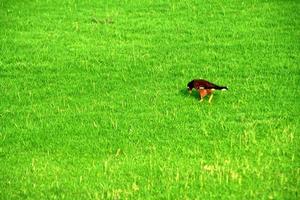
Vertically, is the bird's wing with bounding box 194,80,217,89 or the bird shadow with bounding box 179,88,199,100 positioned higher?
the bird's wing with bounding box 194,80,217,89

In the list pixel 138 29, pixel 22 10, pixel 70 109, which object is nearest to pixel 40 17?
pixel 22 10

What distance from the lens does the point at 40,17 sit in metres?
20.4

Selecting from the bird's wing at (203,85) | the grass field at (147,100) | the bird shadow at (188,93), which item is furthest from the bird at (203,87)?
the bird shadow at (188,93)

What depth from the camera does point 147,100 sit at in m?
14.2

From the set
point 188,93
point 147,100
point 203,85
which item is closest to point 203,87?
point 203,85

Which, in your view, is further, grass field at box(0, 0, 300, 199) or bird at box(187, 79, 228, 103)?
→ bird at box(187, 79, 228, 103)

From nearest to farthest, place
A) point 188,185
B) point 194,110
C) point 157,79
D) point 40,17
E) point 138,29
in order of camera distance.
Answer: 1. point 188,185
2. point 194,110
3. point 157,79
4. point 138,29
5. point 40,17

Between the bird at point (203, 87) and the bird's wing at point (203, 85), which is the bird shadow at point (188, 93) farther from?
the bird's wing at point (203, 85)

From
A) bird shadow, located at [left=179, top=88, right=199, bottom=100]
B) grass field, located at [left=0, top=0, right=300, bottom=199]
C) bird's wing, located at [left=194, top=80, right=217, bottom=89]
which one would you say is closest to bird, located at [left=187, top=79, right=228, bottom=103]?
bird's wing, located at [left=194, top=80, right=217, bottom=89]

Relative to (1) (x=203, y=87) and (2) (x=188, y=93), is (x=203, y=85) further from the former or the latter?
(2) (x=188, y=93)

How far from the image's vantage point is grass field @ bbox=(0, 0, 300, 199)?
10.6 m

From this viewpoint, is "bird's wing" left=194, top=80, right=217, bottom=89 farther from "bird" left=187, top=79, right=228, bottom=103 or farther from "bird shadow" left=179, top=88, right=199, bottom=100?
"bird shadow" left=179, top=88, right=199, bottom=100

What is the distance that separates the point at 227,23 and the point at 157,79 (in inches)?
183

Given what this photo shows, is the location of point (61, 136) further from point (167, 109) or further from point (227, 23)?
point (227, 23)
